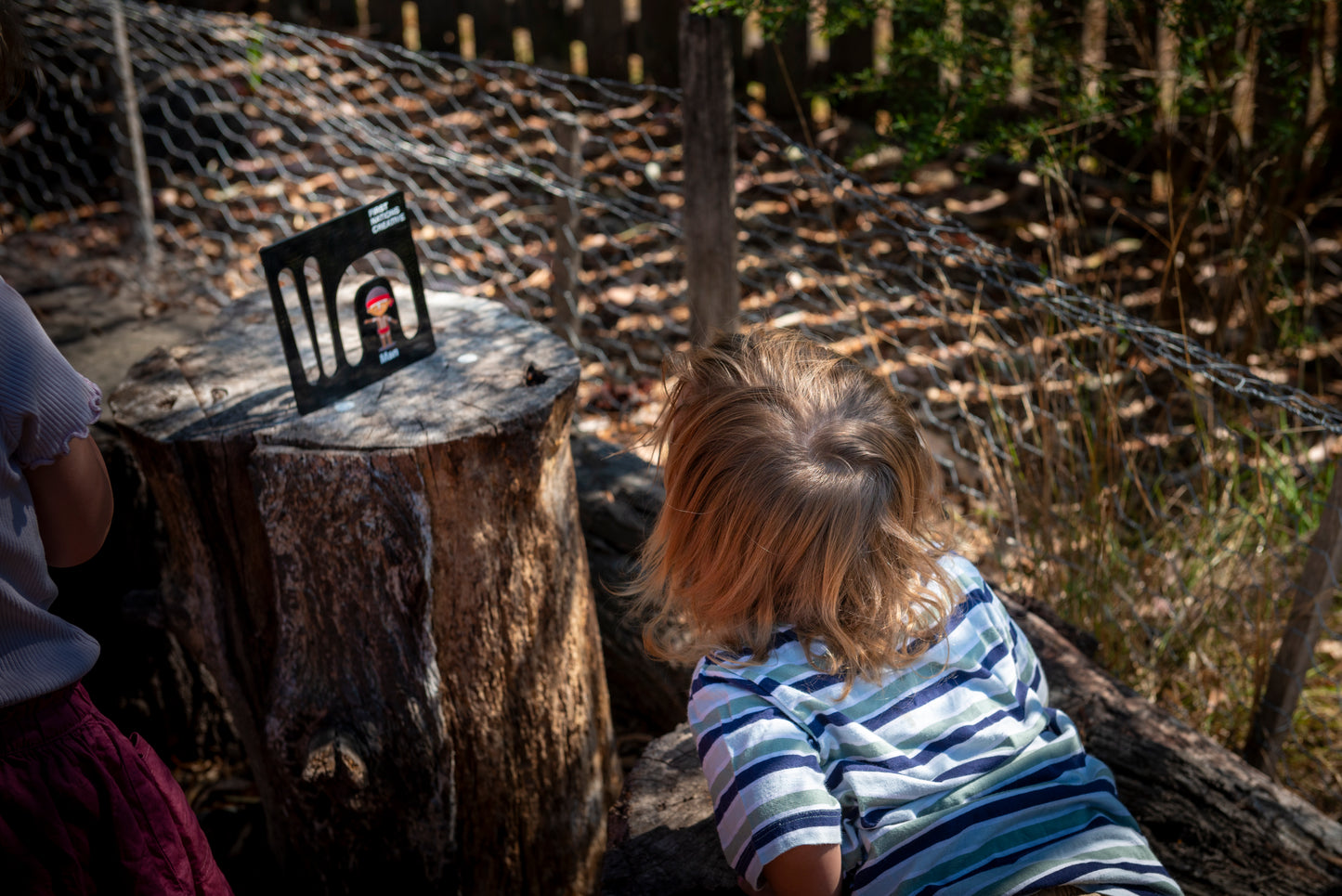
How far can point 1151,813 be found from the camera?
1651mm

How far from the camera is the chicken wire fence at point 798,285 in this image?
7.60 ft

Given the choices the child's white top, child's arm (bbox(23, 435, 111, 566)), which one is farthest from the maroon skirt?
child's arm (bbox(23, 435, 111, 566))

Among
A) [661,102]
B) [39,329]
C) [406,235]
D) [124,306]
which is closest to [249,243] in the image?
[124,306]

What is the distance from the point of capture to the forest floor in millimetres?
2354

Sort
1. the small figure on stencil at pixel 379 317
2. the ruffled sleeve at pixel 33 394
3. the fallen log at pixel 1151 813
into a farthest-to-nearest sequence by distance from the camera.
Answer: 1. the small figure on stencil at pixel 379 317
2. the fallen log at pixel 1151 813
3. the ruffled sleeve at pixel 33 394

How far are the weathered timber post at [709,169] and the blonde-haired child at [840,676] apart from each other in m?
1.01

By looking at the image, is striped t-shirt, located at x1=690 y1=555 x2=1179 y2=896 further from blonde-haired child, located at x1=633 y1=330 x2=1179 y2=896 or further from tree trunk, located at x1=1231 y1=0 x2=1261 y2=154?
tree trunk, located at x1=1231 y1=0 x2=1261 y2=154

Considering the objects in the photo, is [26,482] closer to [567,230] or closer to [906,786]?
[906,786]

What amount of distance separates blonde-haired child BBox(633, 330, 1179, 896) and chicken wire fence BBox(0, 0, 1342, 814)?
0.34 meters

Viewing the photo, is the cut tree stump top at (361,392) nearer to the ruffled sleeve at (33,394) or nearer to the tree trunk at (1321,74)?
the ruffled sleeve at (33,394)

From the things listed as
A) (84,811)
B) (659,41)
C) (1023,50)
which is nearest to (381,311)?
(84,811)

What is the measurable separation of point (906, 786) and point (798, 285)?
9.31 feet

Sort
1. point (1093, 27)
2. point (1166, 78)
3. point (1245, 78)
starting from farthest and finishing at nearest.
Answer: point (1093, 27) → point (1245, 78) → point (1166, 78)

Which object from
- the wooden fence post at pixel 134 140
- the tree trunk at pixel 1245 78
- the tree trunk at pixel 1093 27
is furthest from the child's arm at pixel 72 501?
the wooden fence post at pixel 134 140
